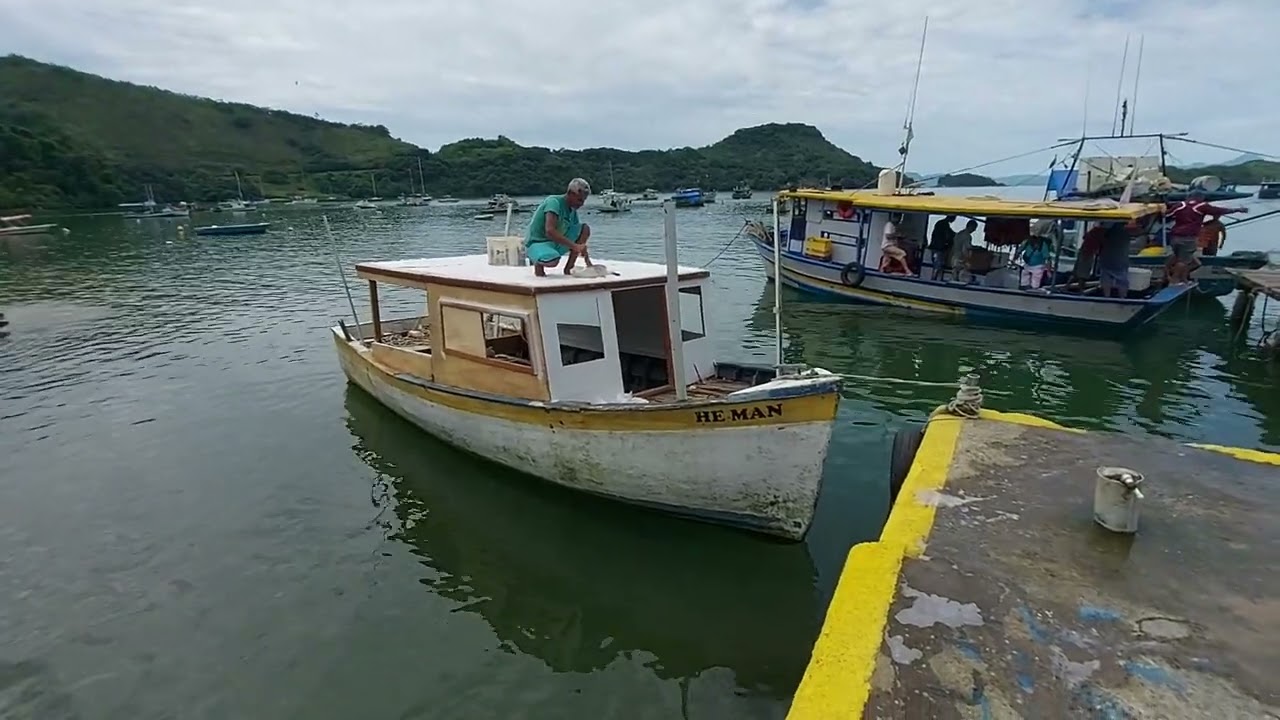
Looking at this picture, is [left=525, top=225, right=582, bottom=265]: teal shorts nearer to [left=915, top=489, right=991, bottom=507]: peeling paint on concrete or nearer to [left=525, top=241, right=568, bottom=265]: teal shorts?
[left=525, top=241, right=568, bottom=265]: teal shorts

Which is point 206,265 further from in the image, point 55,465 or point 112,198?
point 112,198

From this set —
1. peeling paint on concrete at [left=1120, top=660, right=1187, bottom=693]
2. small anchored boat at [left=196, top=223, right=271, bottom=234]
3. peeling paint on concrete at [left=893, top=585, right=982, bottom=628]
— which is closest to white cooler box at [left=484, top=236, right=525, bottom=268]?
peeling paint on concrete at [left=893, top=585, right=982, bottom=628]

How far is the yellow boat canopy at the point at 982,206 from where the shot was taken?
1563 cm

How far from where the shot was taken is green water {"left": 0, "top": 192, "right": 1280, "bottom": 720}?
5.78m

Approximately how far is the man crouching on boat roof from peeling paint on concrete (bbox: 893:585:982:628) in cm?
583

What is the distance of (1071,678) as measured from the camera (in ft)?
10.2

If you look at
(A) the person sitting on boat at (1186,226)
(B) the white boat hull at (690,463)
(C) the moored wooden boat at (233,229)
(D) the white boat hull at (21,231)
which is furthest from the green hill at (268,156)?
(B) the white boat hull at (690,463)

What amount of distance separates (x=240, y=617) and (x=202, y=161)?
153 metres

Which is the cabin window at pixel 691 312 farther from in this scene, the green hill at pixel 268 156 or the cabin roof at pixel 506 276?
the green hill at pixel 268 156

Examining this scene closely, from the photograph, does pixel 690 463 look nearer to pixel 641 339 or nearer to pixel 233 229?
pixel 641 339

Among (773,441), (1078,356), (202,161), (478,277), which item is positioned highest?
(202,161)

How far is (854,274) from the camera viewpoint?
788 inches

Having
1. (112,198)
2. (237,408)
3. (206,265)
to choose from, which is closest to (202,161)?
(112,198)

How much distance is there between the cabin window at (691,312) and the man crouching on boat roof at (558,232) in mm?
1311
